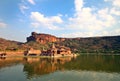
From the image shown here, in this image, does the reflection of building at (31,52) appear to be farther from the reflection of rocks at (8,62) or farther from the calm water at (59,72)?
the calm water at (59,72)

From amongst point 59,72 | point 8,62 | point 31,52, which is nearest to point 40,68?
point 59,72

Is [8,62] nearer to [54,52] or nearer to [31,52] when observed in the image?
[54,52]

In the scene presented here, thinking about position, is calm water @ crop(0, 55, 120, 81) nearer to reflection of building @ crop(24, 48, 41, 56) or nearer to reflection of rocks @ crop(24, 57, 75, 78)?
reflection of rocks @ crop(24, 57, 75, 78)

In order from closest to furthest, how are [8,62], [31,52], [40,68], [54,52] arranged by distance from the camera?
[40,68] < [8,62] < [54,52] < [31,52]

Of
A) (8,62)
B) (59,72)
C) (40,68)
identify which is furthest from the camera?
(8,62)

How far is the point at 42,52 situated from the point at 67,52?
25.0 m

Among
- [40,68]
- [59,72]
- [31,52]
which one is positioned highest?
[31,52]

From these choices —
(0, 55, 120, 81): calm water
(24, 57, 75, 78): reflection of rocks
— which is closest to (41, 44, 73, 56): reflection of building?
(24, 57, 75, 78): reflection of rocks

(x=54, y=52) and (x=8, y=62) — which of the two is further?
(x=54, y=52)

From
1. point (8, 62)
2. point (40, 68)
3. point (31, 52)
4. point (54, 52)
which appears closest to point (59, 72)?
point (40, 68)

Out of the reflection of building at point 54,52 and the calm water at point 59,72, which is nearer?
the calm water at point 59,72

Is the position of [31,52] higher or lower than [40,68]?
higher

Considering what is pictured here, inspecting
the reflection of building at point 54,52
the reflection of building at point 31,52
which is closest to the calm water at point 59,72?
the reflection of building at point 54,52

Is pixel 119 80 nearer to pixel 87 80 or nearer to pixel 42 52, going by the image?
pixel 87 80
